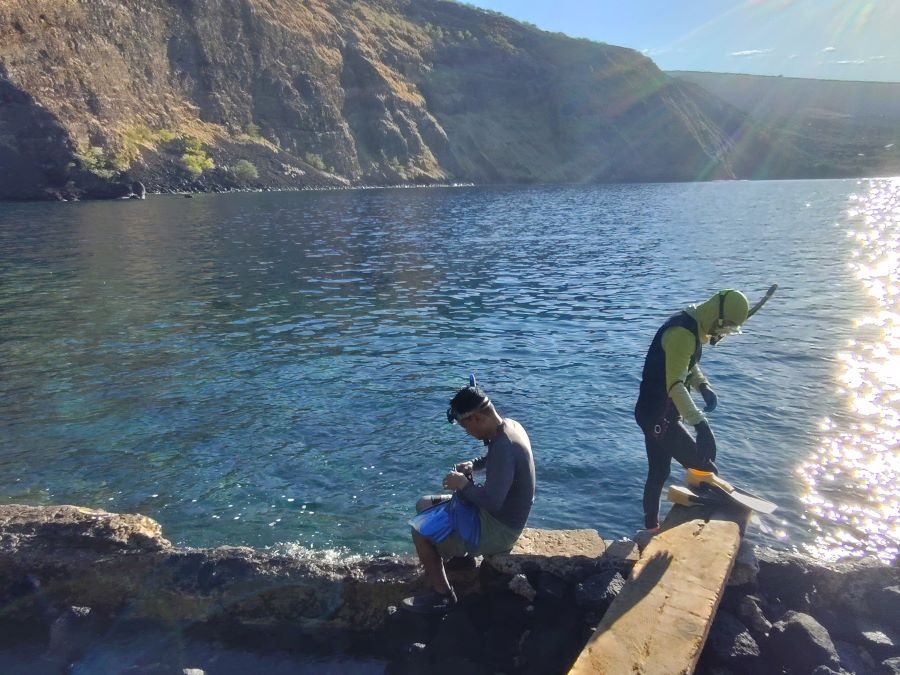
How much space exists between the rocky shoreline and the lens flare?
1.87 metres

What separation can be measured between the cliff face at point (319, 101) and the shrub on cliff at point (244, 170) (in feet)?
0.54

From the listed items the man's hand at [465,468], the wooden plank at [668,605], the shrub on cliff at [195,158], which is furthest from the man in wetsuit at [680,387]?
the shrub on cliff at [195,158]

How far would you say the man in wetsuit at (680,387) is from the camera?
7.36 metres

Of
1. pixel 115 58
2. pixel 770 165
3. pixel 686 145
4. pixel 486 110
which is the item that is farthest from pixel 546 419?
pixel 770 165

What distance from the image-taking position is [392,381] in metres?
15.0

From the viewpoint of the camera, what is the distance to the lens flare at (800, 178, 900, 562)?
890 centimetres

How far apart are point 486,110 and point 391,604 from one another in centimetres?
12423

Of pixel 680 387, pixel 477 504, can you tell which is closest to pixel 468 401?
pixel 477 504

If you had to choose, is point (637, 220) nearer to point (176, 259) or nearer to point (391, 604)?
point (176, 259)

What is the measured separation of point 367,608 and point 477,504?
1638mm

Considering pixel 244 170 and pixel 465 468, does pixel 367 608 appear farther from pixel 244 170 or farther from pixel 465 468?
pixel 244 170

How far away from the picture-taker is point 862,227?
155 feet

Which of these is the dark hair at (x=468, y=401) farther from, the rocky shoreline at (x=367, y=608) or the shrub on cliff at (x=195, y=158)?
the shrub on cliff at (x=195, y=158)

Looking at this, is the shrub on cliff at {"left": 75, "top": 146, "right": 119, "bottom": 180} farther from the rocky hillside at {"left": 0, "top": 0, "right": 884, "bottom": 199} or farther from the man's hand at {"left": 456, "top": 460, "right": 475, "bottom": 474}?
the man's hand at {"left": 456, "top": 460, "right": 475, "bottom": 474}
